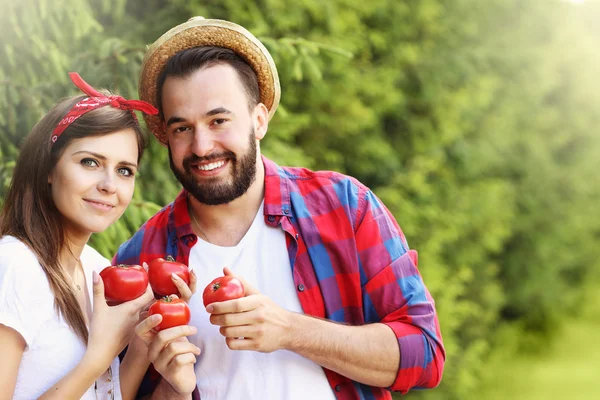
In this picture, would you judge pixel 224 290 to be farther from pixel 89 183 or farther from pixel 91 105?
pixel 91 105

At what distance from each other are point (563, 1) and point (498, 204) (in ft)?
11.5

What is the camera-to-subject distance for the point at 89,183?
2.30 m

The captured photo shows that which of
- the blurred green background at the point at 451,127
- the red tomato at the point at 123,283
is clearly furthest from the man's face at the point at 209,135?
the blurred green background at the point at 451,127

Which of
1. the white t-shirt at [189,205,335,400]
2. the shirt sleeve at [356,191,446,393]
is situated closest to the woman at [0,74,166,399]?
the white t-shirt at [189,205,335,400]

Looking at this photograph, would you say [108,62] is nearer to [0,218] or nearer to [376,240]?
[0,218]

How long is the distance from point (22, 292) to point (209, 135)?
79 centimetres

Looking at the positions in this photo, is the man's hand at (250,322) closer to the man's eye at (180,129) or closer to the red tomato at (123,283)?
the red tomato at (123,283)

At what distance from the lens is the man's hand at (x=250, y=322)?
2.19 metres

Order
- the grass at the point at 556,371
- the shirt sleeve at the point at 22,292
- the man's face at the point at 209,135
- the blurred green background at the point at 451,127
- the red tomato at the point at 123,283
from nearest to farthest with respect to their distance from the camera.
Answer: the shirt sleeve at the point at 22,292, the red tomato at the point at 123,283, the man's face at the point at 209,135, the blurred green background at the point at 451,127, the grass at the point at 556,371

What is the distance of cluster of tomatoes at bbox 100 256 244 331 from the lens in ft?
7.22

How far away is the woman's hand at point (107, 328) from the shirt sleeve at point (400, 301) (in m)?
0.78

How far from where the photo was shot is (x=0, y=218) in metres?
2.38

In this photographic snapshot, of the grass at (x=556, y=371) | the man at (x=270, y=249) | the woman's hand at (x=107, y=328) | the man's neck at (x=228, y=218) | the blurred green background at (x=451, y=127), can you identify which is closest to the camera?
the woman's hand at (x=107, y=328)

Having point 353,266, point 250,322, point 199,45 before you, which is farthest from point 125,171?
point 353,266
